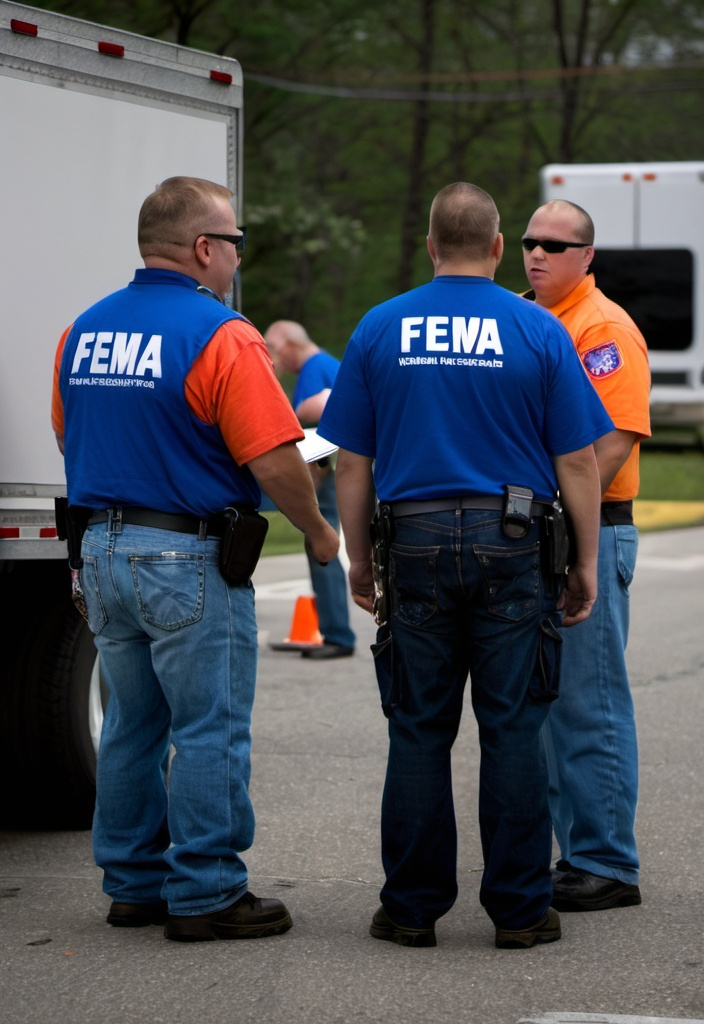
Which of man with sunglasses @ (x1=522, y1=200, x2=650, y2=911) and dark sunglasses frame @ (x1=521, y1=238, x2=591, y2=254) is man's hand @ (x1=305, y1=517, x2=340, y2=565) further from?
dark sunglasses frame @ (x1=521, y1=238, x2=591, y2=254)

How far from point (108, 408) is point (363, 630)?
633 centimetres

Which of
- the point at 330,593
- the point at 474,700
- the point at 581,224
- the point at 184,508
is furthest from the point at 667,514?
the point at 184,508

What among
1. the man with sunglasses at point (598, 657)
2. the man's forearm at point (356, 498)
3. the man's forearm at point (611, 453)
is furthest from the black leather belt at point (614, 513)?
the man's forearm at point (356, 498)

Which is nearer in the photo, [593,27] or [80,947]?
[80,947]

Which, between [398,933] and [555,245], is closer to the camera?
[398,933]

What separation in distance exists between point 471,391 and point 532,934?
147cm

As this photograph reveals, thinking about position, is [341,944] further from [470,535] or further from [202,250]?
[202,250]

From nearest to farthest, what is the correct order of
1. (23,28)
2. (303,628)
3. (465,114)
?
(23,28), (303,628), (465,114)

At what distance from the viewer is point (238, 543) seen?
4.16 meters

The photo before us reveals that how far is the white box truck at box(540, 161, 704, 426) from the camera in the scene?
63.5 feet

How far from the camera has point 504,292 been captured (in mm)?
4168

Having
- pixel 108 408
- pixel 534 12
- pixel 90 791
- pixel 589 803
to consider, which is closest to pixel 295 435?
pixel 108 408

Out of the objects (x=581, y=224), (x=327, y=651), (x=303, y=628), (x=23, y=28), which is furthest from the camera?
(x=303, y=628)

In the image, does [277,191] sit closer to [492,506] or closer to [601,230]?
[601,230]
